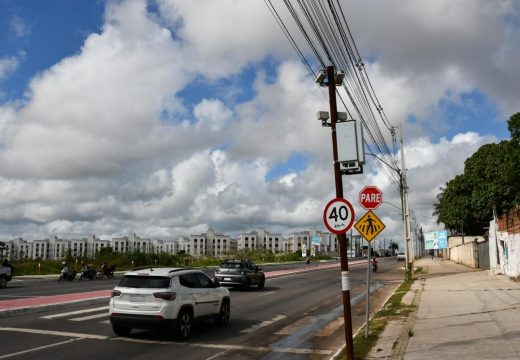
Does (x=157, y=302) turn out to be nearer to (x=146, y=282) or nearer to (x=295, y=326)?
(x=146, y=282)

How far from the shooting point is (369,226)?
39.6 ft

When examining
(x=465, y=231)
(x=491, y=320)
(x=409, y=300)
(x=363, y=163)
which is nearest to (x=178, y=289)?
(x=363, y=163)

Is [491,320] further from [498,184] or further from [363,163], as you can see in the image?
[498,184]

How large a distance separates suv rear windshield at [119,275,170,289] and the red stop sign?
15.5 ft

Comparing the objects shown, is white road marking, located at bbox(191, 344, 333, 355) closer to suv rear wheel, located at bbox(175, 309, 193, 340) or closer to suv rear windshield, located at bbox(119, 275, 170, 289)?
suv rear wheel, located at bbox(175, 309, 193, 340)

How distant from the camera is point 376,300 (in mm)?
21406

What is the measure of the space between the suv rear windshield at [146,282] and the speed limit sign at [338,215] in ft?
13.8

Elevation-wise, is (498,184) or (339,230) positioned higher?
(498,184)

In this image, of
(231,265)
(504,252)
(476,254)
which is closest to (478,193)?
(476,254)

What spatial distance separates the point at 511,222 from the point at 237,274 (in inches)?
639

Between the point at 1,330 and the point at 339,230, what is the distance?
8.33 meters

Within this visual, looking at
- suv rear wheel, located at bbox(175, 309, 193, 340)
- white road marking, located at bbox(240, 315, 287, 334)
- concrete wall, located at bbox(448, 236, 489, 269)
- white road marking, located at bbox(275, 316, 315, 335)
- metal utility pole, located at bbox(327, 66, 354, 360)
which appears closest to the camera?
metal utility pole, located at bbox(327, 66, 354, 360)

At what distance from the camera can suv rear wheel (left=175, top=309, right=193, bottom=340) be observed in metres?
11.5

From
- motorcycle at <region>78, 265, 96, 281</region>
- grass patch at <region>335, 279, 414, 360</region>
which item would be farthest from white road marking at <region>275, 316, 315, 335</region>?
motorcycle at <region>78, 265, 96, 281</region>
